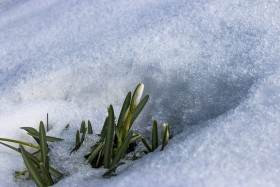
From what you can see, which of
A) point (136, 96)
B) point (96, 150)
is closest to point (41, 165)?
point (96, 150)

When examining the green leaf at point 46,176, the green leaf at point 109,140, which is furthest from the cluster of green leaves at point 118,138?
the green leaf at point 46,176

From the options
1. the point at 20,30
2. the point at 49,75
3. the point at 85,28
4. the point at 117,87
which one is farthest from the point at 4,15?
the point at 117,87

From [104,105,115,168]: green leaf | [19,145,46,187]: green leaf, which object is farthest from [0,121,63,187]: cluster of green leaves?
[104,105,115,168]: green leaf

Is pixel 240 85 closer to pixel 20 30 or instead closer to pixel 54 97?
pixel 54 97

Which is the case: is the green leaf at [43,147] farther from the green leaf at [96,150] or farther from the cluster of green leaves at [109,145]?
the green leaf at [96,150]

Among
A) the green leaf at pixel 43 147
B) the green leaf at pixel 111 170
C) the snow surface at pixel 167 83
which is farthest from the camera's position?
the green leaf at pixel 43 147

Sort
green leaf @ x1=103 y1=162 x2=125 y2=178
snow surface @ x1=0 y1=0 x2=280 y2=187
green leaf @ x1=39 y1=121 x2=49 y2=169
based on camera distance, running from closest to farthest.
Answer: snow surface @ x1=0 y1=0 x2=280 y2=187, green leaf @ x1=103 y1=162 x2=125 y2=178, green leaf @ x1=39 y1=121 x2=49 y2=169

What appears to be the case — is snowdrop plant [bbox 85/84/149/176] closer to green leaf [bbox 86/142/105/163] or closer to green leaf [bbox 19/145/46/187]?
green leaf [bbox 86/142/105/163]
